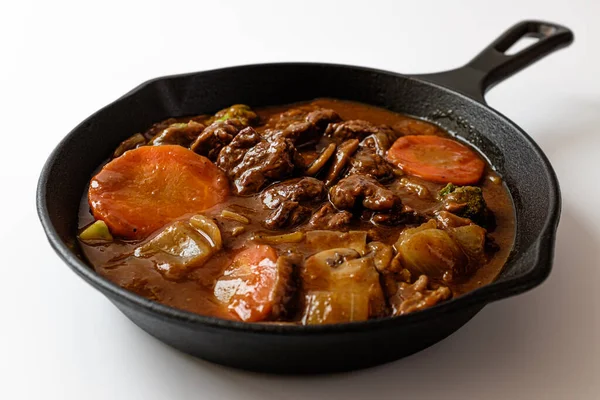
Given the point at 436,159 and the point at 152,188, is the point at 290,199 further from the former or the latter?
the point at 436,159

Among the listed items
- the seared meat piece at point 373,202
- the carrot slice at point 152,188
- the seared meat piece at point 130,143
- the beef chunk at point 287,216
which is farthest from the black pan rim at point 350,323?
the seared meat piece at point 130,143

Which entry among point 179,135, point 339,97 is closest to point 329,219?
point 179,135

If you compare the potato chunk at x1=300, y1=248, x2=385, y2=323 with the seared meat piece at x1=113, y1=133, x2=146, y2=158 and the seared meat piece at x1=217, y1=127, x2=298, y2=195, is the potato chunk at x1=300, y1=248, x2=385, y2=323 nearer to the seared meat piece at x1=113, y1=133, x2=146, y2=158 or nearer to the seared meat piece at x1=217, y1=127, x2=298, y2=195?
the seared meat piece at x1=217, y1=127, x2=298, y2=195

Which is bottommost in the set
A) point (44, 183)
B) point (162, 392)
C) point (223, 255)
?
point (162, 392)

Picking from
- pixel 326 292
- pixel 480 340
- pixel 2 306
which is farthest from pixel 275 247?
pixel 2 306

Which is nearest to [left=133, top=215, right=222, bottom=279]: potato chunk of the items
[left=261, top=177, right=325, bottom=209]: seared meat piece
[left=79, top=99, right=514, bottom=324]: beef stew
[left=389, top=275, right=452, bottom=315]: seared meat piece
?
[left=79, top=99, right=514, bottom=324]: beef stew

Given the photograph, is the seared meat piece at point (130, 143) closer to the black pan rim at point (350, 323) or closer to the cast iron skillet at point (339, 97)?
the cast iron skillet at point (339, 97)

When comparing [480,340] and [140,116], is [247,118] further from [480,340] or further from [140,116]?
[480,340]
